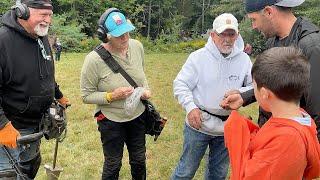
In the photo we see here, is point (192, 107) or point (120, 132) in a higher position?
point (192, 107)

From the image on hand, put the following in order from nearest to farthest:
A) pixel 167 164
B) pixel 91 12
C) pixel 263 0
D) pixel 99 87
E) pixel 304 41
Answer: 1. pixel 304 41
2. pixel 263 0
3. pixel 99 87
4. pixel 167 164
5. pixel 91 12

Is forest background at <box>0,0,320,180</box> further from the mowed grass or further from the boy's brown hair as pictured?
the boy's brown hair

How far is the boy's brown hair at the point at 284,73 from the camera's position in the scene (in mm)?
2113

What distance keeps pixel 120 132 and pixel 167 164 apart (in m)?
2.03

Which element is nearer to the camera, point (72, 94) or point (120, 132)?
point (120, 132)

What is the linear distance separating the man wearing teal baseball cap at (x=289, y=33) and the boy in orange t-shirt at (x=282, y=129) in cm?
35

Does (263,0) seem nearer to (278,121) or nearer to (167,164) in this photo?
(278,121)

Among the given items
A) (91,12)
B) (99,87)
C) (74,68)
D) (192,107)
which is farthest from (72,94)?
(91,12)

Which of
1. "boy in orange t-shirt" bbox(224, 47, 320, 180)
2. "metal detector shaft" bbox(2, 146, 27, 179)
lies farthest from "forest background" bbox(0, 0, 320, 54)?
"boy in orange t-shirt" bbox(224, 47, 320, 180)

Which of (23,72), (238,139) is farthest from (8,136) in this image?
(238,139)

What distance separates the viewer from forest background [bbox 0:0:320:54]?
93.4 feet

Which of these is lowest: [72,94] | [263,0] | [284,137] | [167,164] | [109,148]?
[72,94]

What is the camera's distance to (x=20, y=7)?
336 centimetres

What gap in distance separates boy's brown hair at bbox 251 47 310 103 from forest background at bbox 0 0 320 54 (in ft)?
50.4
